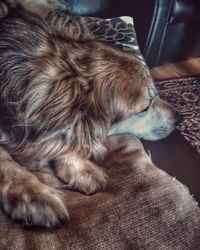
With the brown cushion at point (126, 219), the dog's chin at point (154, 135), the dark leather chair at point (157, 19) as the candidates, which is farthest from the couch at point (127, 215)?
the dark leather chair at point (157, 19)

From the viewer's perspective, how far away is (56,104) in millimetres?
1271

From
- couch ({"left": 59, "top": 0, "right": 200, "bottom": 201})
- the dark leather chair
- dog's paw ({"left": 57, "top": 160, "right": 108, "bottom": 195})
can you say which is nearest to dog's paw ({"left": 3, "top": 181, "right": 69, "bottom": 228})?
dog's paw ({"left": 57, "top": 160, "right": 108, "bottom": 195})

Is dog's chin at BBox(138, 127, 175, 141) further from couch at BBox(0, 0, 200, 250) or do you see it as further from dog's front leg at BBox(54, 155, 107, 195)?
dog's front leg at BBox(54, 155, 107, 195)

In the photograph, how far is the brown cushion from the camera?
1.18m

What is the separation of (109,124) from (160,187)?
0.27m

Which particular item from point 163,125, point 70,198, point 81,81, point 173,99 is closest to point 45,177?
point 70,198

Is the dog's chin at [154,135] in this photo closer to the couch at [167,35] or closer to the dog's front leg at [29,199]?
the couch at [167,35]

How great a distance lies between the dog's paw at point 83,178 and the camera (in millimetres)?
1401

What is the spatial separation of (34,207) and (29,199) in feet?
0.09

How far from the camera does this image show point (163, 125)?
180 cm

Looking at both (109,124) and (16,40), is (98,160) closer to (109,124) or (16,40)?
(109,124)

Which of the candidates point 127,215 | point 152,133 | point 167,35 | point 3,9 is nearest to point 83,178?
point 127,215

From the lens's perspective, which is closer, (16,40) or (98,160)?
(16,40)

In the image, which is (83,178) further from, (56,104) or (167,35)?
(167,35)
